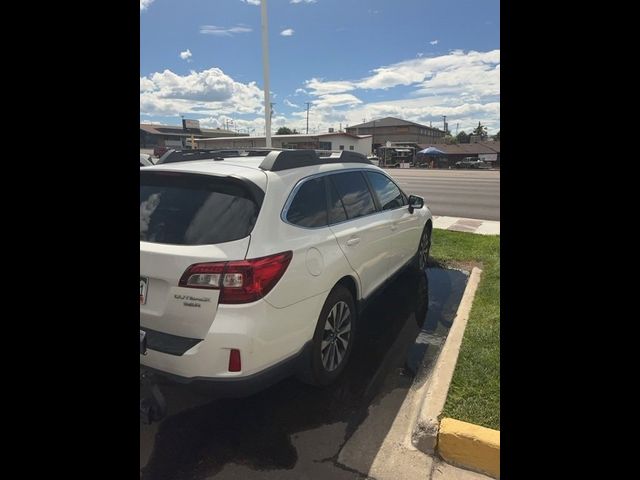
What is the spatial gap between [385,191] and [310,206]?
1.67 m

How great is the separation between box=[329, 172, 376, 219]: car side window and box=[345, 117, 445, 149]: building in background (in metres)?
82.9

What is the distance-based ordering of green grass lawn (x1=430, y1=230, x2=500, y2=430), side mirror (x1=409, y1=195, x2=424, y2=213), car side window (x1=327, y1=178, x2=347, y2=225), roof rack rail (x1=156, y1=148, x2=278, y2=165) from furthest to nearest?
side mirror (x1=409, y1=195, x2=424, y2=213), roof rack rail (x1=156, y1=148, x2=278, y2=165), car side window (x1=327, y1=178, x2=347, y2=225), green grass lawn (x1=430, y1=230, x2=500, y2=430)

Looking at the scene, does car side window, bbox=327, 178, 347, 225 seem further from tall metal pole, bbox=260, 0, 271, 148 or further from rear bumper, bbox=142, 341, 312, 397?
tall metal pole, bbox=260, 0, 271, 148

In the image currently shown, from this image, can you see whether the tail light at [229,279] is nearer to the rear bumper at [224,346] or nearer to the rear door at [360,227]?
the rear bumper at [224,346]

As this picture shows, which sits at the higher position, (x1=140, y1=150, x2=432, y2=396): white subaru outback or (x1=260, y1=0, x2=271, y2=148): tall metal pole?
(x1=260, y1=0, x2=271, y2=148): tall metal pole

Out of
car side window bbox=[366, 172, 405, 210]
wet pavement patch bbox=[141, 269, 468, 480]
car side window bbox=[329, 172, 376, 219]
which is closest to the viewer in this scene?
wet pavement patch bbox=[141, 269, 468, 480]

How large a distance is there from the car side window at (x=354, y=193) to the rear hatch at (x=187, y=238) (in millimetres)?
1097

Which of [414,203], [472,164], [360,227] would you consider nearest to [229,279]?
[360,227]

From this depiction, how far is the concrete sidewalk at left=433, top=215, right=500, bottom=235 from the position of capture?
31.3ft

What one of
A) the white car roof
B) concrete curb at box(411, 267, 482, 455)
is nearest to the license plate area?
the white car roof
